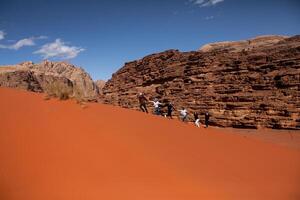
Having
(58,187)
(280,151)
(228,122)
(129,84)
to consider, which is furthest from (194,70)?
(58,187)

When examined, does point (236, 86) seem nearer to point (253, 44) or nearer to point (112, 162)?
point (253, 44)

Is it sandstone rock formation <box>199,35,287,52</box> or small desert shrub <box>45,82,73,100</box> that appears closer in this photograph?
small desert shrub <box>45,82,73,100</box>

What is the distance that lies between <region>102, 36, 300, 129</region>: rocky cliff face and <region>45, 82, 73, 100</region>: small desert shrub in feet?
52.7

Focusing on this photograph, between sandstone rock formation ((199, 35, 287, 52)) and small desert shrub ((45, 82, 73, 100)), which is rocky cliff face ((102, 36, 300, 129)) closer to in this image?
sandstone rock formation ((199, 35, 287, 52))

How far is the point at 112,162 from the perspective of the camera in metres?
4.51

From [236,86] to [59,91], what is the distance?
2040 cm

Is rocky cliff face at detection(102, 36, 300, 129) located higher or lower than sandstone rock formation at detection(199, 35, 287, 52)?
lower

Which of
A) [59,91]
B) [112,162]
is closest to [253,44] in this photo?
[59,91]

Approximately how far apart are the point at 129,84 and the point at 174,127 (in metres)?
33.9

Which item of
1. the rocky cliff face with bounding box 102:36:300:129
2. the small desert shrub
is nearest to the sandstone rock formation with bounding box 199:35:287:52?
the rocky cliff face with bounding box 102:36:300:129

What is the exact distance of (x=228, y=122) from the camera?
917 inches

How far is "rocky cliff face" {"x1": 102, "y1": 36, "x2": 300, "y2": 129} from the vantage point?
21.8 m

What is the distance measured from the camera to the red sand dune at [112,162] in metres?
3.85

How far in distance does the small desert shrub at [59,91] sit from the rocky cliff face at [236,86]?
52.7ft
